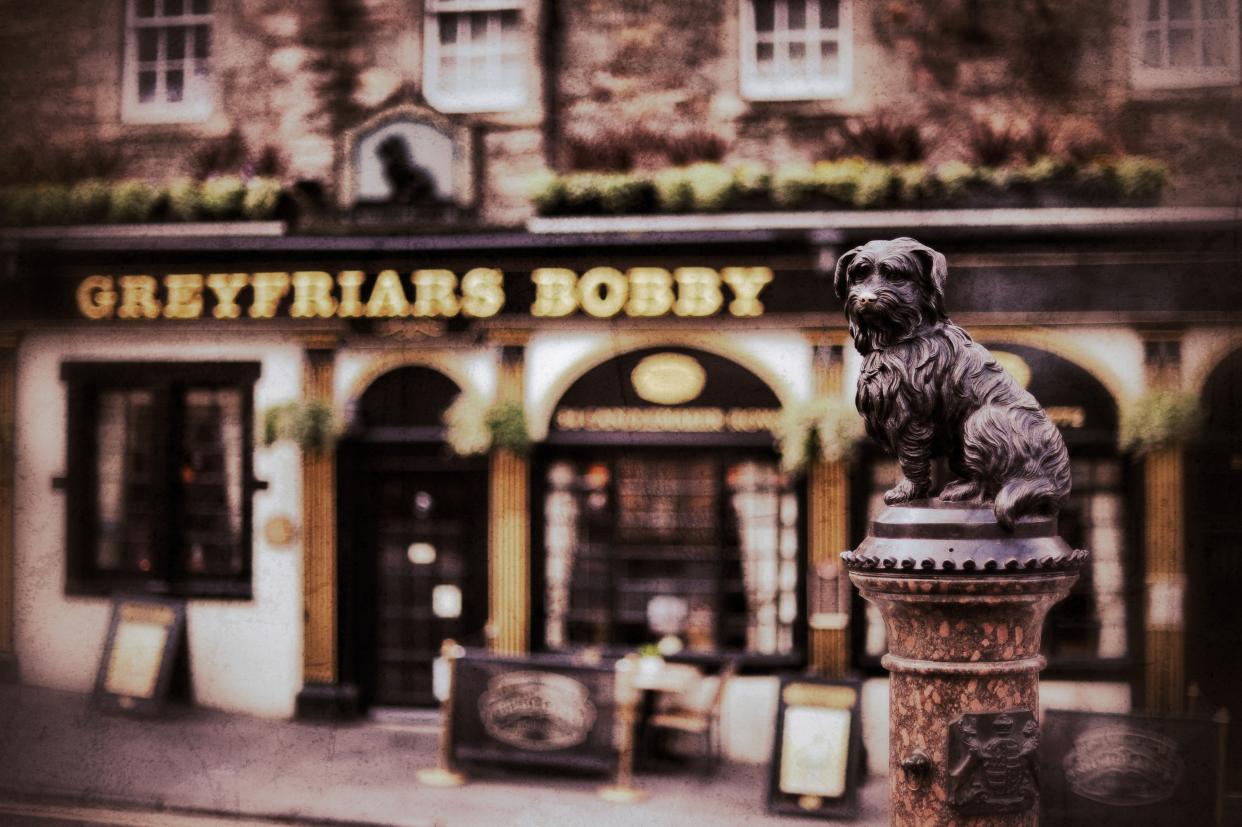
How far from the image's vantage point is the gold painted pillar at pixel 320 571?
11.9 m

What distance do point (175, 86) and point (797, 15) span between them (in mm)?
6136

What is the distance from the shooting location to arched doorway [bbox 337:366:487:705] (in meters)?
11.9

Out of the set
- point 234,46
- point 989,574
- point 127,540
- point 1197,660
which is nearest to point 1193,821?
point 1197,660

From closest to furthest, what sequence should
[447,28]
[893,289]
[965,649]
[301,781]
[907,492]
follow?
[965,649]
[893,289]
[907,492]
[301,781]
[447,28]

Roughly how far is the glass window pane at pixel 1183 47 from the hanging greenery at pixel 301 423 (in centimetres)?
805

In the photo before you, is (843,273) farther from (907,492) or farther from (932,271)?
(907,492)

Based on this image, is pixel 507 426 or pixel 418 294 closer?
pixel 507 426

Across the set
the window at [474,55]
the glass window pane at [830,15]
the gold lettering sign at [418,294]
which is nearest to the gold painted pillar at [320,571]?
the gold lettering sign at [418,294]

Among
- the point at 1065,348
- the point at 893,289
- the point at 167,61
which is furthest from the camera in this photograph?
the point at 167,61

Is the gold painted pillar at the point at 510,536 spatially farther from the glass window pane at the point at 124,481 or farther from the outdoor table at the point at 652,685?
the glass window pane at the point at 124,481

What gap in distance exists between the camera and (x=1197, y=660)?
10391 mm

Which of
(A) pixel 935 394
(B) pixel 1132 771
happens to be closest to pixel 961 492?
(A) pixel 935 394

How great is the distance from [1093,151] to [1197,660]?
433 centimetres

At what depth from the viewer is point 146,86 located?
499 inches
